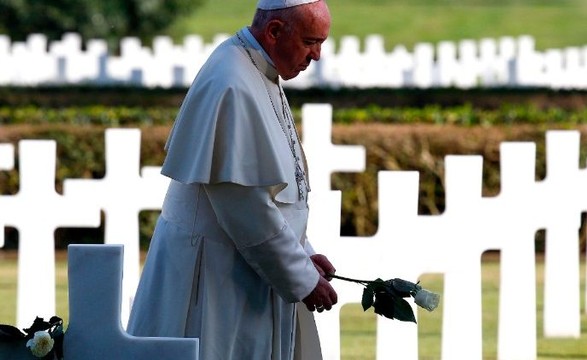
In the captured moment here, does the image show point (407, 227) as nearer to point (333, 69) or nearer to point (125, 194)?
point (125, 194)

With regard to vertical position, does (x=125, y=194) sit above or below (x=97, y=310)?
above

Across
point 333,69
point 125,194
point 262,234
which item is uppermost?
point 333,69

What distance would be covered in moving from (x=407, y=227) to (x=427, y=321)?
241 centimetres

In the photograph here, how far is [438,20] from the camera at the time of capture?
118ft

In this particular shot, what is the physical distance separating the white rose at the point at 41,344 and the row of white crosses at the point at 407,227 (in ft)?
9.36

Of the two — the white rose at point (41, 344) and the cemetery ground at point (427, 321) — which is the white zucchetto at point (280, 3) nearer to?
the white rose at point (41, 344)

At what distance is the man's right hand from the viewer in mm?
4363

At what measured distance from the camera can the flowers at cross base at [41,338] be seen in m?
3.51

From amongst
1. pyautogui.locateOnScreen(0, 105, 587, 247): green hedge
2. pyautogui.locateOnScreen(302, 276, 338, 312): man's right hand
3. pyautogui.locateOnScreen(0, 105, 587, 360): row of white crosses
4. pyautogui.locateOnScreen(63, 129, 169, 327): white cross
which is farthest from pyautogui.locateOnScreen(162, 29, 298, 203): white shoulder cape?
pyautogui.locateOnScreen(0, 105, 587, 247): green hedge

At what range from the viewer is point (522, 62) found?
841 inches

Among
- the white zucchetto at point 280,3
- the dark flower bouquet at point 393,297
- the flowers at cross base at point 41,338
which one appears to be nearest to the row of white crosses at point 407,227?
the dark flower bouquet at point 393,297

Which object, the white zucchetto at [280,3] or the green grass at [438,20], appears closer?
the white zucchetto at [280,3]

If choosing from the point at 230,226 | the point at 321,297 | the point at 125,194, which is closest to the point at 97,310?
the point at 230,226

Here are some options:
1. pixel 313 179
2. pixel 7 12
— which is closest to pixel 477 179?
pixel 313 179
